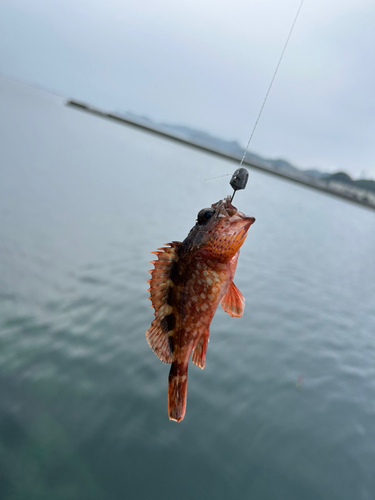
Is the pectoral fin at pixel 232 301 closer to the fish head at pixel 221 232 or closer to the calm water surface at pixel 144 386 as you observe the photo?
the fish head at pixel 221 232

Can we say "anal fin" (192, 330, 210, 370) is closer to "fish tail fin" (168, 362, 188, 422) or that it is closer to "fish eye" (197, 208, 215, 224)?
"fish tail fin" (168, 362, 188, 422)

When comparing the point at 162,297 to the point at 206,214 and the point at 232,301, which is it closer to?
the point at 232,301

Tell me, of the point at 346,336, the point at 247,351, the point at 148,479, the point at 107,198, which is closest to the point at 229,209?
the point at 148,479

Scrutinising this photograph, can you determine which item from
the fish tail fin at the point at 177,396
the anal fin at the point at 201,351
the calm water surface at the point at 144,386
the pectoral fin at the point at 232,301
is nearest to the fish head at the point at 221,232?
the pectoral fin at the point at 232,301

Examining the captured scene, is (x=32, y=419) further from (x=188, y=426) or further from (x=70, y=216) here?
(x=70, y=216)

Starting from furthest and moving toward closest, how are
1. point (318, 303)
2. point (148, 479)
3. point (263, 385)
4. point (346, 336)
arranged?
point (318, 303) → point (346, 336) → point (263, 385) → point (148, 479)

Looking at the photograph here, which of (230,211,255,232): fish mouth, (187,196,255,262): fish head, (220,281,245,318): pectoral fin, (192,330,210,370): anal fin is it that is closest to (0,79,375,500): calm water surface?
(192,330,210,370): anal fin

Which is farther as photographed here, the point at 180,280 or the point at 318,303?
the point at 318,303
